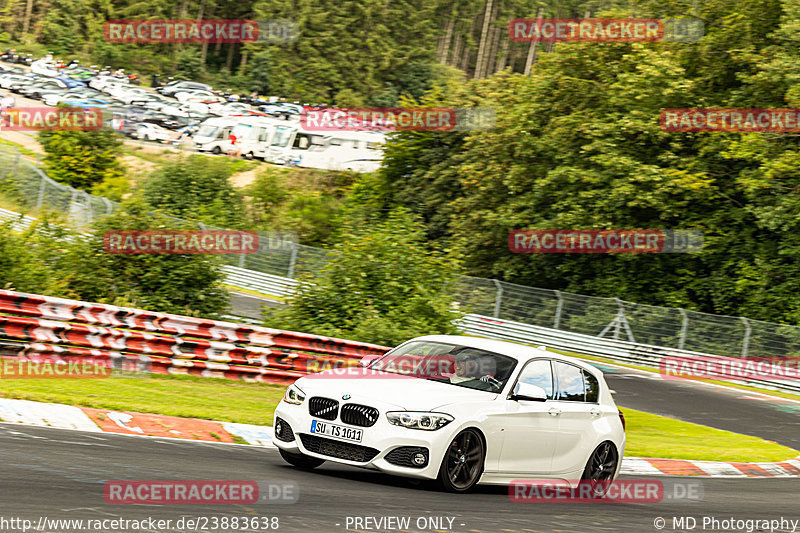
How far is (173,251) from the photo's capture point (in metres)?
18.1

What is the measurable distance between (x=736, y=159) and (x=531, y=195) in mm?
7721

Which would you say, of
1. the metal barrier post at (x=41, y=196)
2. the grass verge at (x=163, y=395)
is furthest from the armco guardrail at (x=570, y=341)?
the grass verge at (x=163, y=395)

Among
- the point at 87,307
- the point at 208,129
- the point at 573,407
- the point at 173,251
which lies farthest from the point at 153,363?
the point at 208,129

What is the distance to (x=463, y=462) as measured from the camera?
8141 millimetres

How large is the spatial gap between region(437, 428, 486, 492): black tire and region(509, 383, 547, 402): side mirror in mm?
669

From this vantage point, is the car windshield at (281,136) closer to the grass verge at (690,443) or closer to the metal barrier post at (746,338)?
the metal barrier post at (746,338)

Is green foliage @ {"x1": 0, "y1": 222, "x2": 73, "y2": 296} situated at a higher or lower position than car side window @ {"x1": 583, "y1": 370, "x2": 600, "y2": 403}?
lower

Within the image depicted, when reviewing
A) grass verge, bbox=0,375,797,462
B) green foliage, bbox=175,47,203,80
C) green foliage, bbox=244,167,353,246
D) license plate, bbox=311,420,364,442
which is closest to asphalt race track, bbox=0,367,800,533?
license plate, bbox=311,420,364,442

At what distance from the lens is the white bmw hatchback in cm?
784

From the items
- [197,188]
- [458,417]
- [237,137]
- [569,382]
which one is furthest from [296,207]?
[458,417]

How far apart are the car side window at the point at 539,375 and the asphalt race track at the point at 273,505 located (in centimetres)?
110

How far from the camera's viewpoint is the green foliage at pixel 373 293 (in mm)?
19250

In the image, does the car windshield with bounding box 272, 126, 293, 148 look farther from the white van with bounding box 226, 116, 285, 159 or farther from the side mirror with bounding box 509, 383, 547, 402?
the side mirror with bounding box 509, 383, 547, 402

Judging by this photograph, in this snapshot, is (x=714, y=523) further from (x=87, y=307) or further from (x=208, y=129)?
(x=208, y=129)
